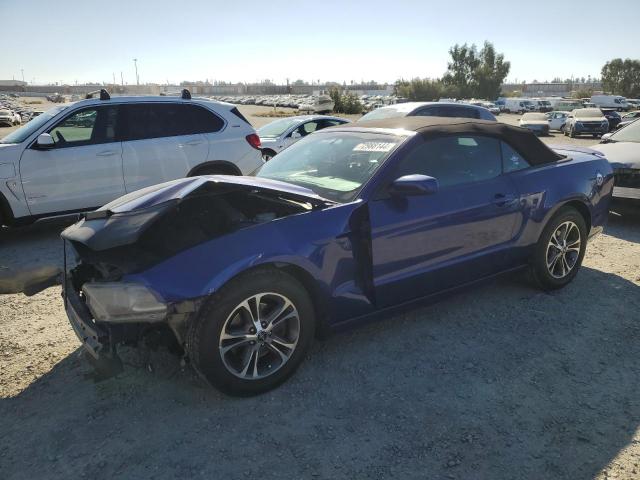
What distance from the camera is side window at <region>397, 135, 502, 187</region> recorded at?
3572 mm

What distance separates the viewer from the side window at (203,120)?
284 inches

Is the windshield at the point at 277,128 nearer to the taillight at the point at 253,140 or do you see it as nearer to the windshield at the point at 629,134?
the taillight at the point at 253,140

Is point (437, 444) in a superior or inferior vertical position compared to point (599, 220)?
inferior

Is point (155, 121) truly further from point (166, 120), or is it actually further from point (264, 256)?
point (264, 256)

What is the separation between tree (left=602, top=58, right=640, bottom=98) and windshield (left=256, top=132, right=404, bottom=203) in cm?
9612

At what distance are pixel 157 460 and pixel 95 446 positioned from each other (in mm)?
377

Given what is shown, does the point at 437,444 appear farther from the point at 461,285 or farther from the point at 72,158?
the point at 72,158

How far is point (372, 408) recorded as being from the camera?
285cm

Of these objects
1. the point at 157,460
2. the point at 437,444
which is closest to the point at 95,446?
the point at 157,460

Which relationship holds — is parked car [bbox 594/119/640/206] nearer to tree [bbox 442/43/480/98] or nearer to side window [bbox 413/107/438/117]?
side window [bbox 413/107/438/117]

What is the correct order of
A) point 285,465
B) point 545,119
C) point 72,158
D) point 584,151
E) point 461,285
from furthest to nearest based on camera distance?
1. point 545,119
2. point 72,158
3. point 584,151
4. point 461,285
5. point 285,465

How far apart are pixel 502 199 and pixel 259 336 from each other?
2.28 metres

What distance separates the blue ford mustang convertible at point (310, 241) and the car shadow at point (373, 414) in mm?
331

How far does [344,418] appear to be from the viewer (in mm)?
2770
